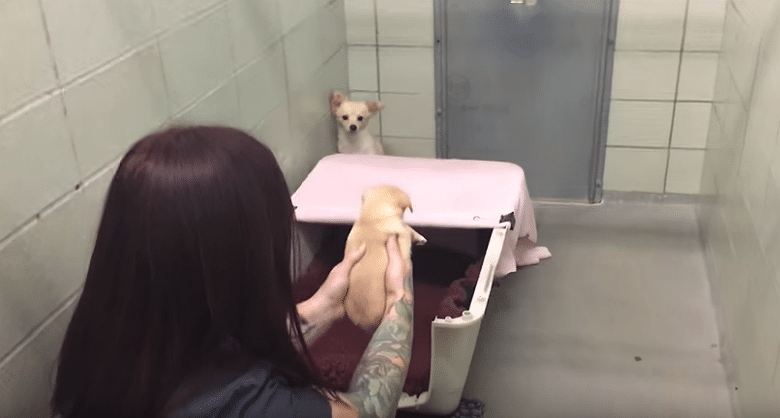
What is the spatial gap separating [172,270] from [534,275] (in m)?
1.81

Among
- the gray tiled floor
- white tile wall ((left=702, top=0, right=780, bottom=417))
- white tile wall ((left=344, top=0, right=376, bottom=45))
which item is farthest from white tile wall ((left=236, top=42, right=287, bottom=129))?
white tile wall ((left=702, top=0, right=780, bottom=417))

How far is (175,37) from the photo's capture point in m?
1.71

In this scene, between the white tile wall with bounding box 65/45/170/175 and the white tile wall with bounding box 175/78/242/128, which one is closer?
the white tile wall with bounding box 65/45/170/175

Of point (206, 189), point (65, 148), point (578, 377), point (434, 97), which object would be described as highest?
point (206, 189)

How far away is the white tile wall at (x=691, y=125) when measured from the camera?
2721 mm

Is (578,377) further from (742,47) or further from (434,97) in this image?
(434,97)

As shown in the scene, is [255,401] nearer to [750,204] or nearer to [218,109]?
[218,109]

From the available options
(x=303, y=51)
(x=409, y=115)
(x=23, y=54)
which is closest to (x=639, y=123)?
(x=409, y=115)

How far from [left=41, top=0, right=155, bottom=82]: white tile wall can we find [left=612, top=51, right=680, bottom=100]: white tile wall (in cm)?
Result: 173

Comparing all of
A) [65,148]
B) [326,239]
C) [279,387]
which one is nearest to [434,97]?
[326,239]

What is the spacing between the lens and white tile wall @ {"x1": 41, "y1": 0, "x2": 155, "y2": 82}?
1325 millimetres

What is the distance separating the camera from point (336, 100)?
8.74ft

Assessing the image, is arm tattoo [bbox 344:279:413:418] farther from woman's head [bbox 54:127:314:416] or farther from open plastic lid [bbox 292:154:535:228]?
open plastic lid [bbox 292:154:535:228]

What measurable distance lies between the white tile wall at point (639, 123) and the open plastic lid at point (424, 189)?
2.12ft
